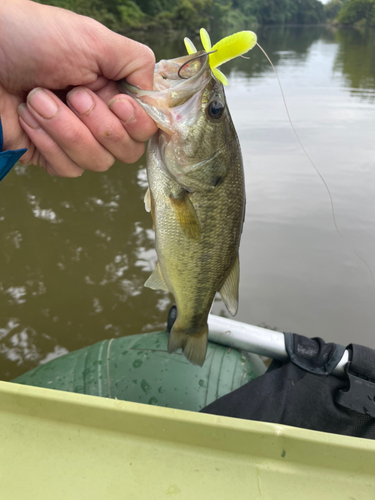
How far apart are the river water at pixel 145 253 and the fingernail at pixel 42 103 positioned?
7.11 feet

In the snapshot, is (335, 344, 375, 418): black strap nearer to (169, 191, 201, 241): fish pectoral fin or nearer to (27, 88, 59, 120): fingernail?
(169, 191, 201, 241): fish pectoral fin

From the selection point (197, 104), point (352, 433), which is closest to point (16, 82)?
point (197, 104)

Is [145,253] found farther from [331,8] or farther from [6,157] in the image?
[331,8]

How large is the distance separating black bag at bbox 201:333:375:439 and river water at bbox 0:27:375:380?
4.81 ft

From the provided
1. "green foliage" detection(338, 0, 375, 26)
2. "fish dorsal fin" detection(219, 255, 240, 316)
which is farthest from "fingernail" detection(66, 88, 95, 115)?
"green foliage" detection(338, 0, 375, 26)

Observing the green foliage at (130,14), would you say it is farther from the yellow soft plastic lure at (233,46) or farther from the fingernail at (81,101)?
the yellow soft plastic lure at (233,46)

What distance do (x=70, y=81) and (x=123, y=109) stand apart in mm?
231

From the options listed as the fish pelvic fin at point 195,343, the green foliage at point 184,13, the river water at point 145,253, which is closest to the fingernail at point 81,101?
the fish pelvic fin at point 195,343

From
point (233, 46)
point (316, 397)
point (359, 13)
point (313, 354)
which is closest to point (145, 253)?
point (313, 354)

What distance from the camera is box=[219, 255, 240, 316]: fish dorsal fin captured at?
149 cm

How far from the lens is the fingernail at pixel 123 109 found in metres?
1.20

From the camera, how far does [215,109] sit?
3.98ft

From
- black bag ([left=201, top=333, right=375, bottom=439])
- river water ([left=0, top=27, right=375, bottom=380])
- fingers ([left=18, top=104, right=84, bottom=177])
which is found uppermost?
fingers ([left=18, top=104, right=84, bottom=177])

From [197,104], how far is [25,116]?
2.07 feet
